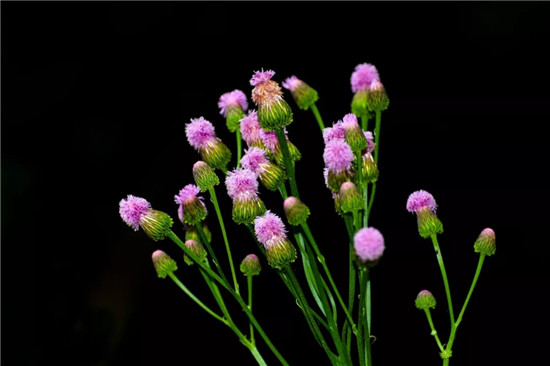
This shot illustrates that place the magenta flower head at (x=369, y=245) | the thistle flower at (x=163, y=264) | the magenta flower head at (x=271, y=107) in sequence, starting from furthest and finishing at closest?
the thistle flower at (x=163, y=264), the magenta flower head at (x=271, y=107), the magenta flower head at (x=369, y=245)

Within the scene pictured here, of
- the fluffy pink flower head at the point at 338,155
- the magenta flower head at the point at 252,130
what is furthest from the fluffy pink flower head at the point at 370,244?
the magenta flower head at the point at 252,130

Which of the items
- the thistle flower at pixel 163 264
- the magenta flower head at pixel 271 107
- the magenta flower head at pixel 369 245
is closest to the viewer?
the magenta flower head at pixel 369 245

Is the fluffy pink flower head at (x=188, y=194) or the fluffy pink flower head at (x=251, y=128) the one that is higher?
the fluffy pink flower head at (x=251, y=128)

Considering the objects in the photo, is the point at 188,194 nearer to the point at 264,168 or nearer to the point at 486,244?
the point at 264,168

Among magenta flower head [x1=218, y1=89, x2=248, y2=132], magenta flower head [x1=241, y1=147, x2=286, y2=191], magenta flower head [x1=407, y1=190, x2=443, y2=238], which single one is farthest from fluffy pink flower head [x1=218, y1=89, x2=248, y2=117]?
magenta flower head [x1=407, y1=190, x2=443, y2=238]

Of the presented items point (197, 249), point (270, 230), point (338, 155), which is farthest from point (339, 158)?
point (197, 249)

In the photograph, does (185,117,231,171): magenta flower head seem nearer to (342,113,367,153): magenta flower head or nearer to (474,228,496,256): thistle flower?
(342,113,367,153): magenta flower head

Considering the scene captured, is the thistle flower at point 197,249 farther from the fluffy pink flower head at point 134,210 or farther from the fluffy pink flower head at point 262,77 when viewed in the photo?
the fluffy pink flower head at point 262,77
